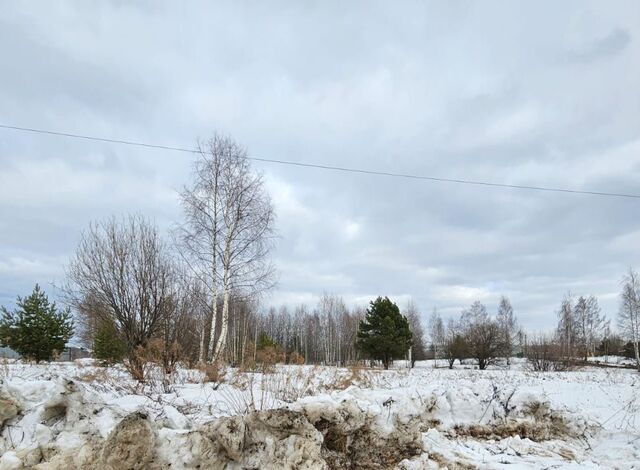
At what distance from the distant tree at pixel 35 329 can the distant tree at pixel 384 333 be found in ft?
69.4

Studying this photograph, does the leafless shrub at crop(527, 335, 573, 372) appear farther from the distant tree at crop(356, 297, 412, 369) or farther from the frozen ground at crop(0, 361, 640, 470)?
the frozen ground at crop(0, 361, 640, 470)

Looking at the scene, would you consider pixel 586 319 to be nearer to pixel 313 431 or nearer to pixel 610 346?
pixel 610 346

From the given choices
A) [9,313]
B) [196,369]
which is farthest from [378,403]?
[9,313]

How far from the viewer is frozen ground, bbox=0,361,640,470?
144 inches

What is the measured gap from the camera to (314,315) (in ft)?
206

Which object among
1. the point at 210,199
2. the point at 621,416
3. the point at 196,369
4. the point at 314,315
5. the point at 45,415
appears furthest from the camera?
the point at 314,315

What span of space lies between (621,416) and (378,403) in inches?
196

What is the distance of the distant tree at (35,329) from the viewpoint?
19.4 metres

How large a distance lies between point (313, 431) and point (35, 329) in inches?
799

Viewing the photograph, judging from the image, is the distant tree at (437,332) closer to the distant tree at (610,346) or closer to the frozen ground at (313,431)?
the distant tree at (610,346)

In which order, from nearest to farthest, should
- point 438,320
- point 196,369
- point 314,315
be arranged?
1. point 196,369
2. point 314,315
3. point 438,320

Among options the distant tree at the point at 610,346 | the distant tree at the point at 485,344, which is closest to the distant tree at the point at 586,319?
the distant tree at the point at 610,346

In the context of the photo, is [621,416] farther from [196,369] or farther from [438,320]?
[438,320]

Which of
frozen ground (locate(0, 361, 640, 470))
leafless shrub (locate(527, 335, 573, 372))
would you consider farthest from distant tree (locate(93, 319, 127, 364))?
leafless shrub (locate(527, 335, 573, 372))
